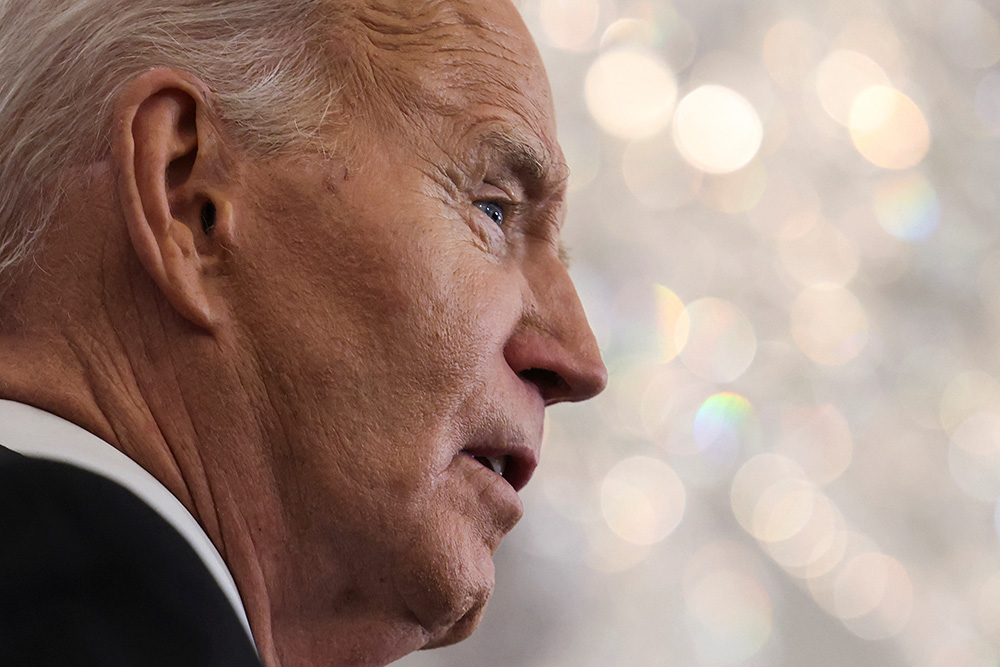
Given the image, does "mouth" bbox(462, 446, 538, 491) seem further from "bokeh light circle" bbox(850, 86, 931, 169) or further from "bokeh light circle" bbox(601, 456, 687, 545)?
"bokeh light circle" bbox(850, 86, 931, 169)

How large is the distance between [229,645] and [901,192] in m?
1.23

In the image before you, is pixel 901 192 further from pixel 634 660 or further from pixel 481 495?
pixel 481 495

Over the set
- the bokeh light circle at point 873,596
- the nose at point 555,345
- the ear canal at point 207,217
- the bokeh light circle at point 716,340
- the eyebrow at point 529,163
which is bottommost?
the bokeh light circle at point 873,596

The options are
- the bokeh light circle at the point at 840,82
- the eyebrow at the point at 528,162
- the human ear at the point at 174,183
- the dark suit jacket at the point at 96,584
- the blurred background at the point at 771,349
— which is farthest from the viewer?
the bokeh light circle at the point at 840,82

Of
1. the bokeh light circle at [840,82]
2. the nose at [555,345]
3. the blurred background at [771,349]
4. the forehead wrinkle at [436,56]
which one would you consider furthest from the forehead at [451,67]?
the bokeh light circle at [840,82]

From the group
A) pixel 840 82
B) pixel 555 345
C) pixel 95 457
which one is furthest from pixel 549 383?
pixel 840 82

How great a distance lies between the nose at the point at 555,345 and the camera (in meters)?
0.79

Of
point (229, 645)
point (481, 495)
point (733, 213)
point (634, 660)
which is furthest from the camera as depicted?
point (733, 213)

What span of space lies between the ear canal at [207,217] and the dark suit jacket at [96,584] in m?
0.24

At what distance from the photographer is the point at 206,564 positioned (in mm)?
529

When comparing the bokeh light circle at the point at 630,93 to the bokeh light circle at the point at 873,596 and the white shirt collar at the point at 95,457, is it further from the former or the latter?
the white shirt collar at the point at 95,457

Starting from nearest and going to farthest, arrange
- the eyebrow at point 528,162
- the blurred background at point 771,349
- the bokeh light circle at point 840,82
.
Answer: the eyebrow at point 528,162 → the blurred background at point 771,349 → the bokeh light circle at point 840,82

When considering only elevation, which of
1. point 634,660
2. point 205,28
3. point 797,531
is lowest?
point 634,660

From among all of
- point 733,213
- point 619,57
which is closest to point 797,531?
point 733,213
